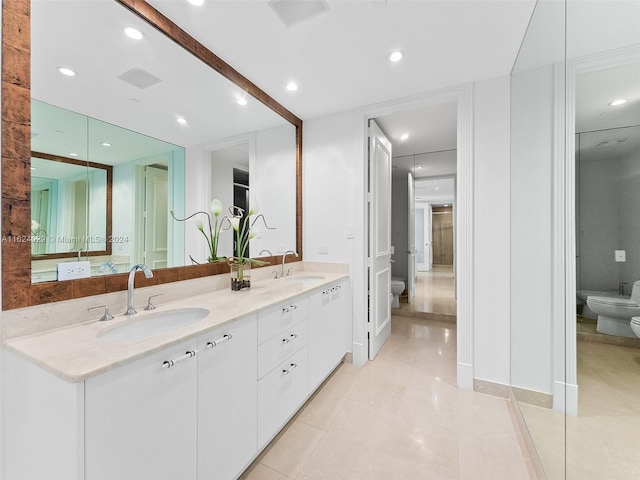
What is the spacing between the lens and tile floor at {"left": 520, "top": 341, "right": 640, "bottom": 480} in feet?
2.88

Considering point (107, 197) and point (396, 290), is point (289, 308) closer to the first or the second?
point (107, 197)

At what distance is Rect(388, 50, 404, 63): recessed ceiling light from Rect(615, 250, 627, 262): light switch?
162 centimetres

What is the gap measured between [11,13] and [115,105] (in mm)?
417

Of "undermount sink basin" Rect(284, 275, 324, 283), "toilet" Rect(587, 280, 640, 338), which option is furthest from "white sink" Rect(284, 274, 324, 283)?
"toilet" Rect(587, 280, 640, 338)

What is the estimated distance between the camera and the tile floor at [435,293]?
12.7 ft

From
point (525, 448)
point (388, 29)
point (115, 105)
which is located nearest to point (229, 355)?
point (115, 105)

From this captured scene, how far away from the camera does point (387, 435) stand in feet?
5.41

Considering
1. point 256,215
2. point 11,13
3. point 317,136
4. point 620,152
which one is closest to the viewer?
point 620,152

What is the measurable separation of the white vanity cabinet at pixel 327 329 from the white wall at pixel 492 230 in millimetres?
1065

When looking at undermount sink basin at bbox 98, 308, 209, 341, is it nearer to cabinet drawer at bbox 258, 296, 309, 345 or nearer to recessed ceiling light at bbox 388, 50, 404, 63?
cabinet drawer at bbox 258, 296, 309, 345

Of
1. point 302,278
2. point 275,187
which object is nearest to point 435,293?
point 302,278

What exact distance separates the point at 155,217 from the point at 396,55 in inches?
72.3

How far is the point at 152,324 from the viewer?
4.42 ft

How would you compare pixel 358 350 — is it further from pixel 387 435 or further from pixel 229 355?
pixel 229 355
